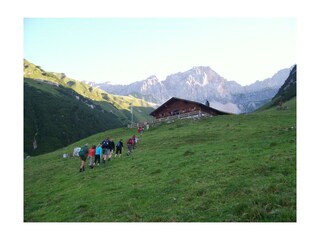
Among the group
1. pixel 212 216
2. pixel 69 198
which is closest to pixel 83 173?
pixel 69 198

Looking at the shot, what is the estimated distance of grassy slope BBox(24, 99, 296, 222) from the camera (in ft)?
48.5

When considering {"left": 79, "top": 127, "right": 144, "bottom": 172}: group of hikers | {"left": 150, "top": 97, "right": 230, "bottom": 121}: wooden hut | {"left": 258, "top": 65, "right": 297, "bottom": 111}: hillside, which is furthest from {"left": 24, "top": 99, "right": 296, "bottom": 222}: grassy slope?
{"left": 150, "top": 97, "right": 230, "bottom": 121}: wooden hut

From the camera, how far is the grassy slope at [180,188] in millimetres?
14773

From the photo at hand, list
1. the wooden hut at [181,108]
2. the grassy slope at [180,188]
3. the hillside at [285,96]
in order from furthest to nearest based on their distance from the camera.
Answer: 1. the hillside at [285,96]
2. the wooden hut at [181,108]
3. the grassy slope at [180,188]

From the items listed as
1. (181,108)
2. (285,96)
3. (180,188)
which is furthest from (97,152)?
(285,96)

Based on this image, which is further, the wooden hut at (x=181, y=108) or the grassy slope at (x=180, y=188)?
the wooden hut at (x=181, y=108)

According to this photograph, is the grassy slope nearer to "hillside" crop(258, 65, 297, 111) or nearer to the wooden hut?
"hillside" crop(258, 65, 297, 111)

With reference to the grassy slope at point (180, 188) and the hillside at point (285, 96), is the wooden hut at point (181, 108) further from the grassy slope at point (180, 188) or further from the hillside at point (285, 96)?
the grassy slope at point (180, 188)

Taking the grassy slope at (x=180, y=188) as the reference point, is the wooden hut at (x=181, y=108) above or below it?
above

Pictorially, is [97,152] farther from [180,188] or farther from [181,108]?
[181,108]

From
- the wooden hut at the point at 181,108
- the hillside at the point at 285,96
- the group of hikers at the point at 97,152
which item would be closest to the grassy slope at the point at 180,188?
the group of hikers at the point at 97,152

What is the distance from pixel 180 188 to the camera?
1911cm
